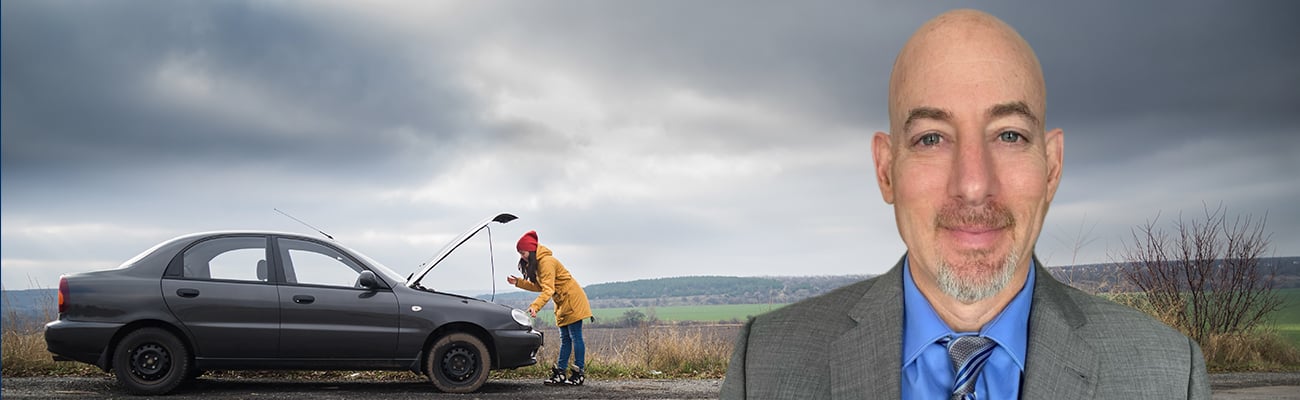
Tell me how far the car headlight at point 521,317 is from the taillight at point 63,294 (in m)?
4.76

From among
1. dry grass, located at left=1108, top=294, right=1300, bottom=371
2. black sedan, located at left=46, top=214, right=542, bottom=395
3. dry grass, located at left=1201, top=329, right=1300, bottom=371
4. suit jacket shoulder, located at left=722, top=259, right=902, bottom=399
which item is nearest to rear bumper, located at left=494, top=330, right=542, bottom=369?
black sedan, located at left=46, top=214, right=542, bottom=395

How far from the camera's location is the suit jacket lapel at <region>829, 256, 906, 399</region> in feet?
5.57

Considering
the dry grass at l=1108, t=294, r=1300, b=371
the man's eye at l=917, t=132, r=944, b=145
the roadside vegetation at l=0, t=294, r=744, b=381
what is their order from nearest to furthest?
the man's eye at l=917, t=132, r=944, b=145
the roadside vegetation at l=0, t=294, r=744, b=381
the dry grass at l=1108, t=294, r=1300, b=371

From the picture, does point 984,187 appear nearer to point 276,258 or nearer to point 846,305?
point 846,305

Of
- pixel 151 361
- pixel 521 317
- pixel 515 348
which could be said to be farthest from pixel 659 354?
pixel 151 361

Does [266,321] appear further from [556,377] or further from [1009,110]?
[1009,110]

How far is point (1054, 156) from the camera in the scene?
6.07 ft

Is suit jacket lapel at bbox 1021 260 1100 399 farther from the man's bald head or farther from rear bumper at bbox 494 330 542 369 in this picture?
rear bumper at bbox 494 330 542 369

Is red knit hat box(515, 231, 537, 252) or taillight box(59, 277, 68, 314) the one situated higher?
red knit hat box(515, 231, 537, 252)

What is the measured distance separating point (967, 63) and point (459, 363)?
33.1ft

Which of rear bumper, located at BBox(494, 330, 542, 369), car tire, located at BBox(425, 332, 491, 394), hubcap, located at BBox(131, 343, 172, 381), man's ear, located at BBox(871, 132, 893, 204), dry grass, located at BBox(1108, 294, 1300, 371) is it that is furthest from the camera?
dry grass, located at BBox(1108, 294, 1300, 371)

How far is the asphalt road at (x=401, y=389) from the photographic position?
10.9m

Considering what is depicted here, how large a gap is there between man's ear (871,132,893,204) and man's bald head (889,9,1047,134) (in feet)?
0.40

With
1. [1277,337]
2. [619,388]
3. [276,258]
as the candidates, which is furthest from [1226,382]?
[276,258]
